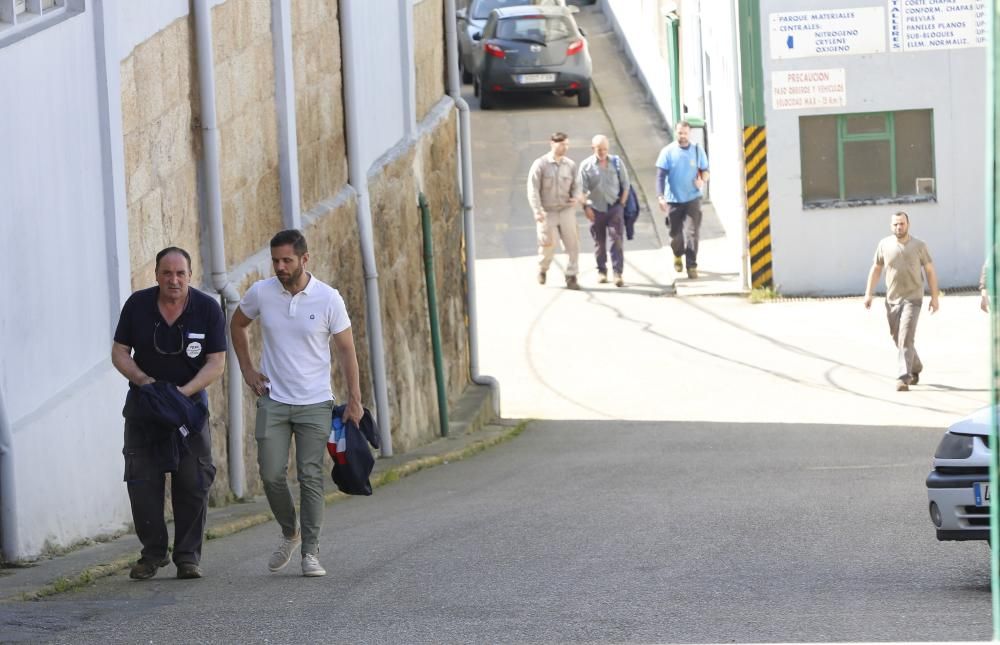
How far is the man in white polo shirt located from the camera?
27.1 feet

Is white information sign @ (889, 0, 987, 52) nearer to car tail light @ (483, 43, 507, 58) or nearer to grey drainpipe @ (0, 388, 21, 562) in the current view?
car tail light @ (483, 43, 507, 58)

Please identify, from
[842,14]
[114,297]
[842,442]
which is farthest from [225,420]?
[842,14]

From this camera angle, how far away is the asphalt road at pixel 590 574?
22.1 feet

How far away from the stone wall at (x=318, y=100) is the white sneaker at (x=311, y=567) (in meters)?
5.25

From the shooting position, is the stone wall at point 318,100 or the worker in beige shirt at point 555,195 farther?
the worker in beige shirt at point 555,195

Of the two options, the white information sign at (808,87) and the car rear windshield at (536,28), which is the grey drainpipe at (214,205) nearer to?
the white information sign at (808,87)

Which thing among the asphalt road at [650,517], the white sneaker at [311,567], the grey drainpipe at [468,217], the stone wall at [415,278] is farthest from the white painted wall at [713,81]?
the white sneaker at [311,567]

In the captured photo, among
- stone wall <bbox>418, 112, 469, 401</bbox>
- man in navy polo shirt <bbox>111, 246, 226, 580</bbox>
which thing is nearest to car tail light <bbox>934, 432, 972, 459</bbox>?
man in navy polo shirt <bbox>111, 246, 226, 580</bbox>

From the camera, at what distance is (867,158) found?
73.5ft

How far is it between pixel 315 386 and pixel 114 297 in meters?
1.87

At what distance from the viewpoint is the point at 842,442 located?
1512cm

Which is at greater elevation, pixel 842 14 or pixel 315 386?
pixel 842 14

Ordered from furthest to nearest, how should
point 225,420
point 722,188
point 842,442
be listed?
point 722,188 → point 842,442 → point 225,420

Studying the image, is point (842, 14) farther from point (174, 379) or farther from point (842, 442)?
point (174, 379)
